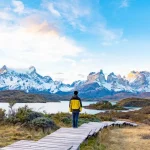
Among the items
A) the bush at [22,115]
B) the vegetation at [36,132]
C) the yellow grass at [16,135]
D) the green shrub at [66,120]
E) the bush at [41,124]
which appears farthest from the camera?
the green shrub at [66,120]

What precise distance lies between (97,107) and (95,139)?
6636 cm

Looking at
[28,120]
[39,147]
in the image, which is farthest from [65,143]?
[28,120]

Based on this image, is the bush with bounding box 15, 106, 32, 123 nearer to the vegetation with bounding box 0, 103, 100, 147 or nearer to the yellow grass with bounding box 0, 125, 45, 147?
the vegetation with bounding box 0, 103, 100, 147

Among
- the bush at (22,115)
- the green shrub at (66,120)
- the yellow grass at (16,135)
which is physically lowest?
the yellow grass at (16,135)

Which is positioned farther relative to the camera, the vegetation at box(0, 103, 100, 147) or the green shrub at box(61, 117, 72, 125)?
the green shrub at box(61, 117, 72, 125)

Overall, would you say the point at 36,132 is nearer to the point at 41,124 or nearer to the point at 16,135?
the point at 41,124

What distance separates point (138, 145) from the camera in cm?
1509

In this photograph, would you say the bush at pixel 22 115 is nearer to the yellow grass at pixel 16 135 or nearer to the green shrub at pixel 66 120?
the yellow grass at pixel 16 135

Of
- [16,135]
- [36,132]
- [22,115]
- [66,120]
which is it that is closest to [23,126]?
[22,115]

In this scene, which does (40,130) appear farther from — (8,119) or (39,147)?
(39,147)

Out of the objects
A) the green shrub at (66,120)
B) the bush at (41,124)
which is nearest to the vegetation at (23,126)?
the bush at (41,124)

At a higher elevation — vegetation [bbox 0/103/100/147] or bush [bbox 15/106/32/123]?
bush [bbox 15/106/32/123]

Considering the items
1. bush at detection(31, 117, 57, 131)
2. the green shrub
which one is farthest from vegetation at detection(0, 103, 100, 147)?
the green shrub

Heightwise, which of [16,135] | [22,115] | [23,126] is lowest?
[16,135]
